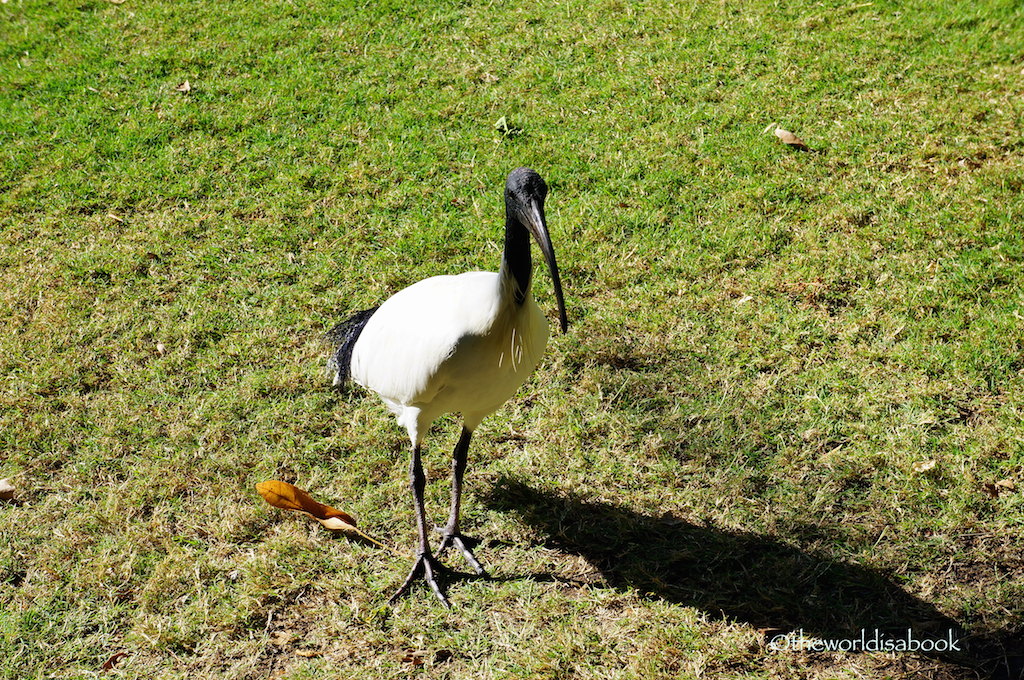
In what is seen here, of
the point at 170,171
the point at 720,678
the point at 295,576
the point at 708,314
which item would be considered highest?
the point at 170,171

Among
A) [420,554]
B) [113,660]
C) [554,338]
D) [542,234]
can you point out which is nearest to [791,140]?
[554,338]

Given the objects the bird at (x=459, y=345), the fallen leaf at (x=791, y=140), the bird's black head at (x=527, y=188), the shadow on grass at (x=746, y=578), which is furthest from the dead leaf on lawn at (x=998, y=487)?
the fallen leaf at (x=791, y=140)

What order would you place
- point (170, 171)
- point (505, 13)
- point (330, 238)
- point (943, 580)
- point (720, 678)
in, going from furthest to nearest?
1. point (505, 13)
2. point (170, 171)
3. point (330, 238)
4. point (943, 580)
5. point (720, 678)

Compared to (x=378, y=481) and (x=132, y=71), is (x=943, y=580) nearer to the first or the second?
(x=378, y=481)

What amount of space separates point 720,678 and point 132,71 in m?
5.92

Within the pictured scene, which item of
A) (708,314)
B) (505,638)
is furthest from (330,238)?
(505,638)

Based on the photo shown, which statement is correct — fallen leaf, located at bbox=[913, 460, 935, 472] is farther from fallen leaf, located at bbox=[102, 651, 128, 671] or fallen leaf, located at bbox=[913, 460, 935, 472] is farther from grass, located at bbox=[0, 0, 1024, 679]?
fallen leaf, located at bbox=[102, 651, 128, 671]

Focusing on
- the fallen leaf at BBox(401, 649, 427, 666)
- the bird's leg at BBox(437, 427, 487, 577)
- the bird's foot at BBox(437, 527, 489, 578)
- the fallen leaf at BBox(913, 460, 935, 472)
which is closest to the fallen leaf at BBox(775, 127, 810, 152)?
the fallen leaf at BBox(913, 460, 935, 472)

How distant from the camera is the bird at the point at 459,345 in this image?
9.59 feet

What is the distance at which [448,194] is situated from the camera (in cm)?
541

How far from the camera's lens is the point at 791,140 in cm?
558

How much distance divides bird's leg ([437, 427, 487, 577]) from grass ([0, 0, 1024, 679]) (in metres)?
0.10

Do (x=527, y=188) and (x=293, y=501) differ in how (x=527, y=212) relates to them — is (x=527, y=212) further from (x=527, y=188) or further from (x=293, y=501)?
(x=293, y=501)

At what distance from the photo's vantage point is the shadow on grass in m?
3.22
